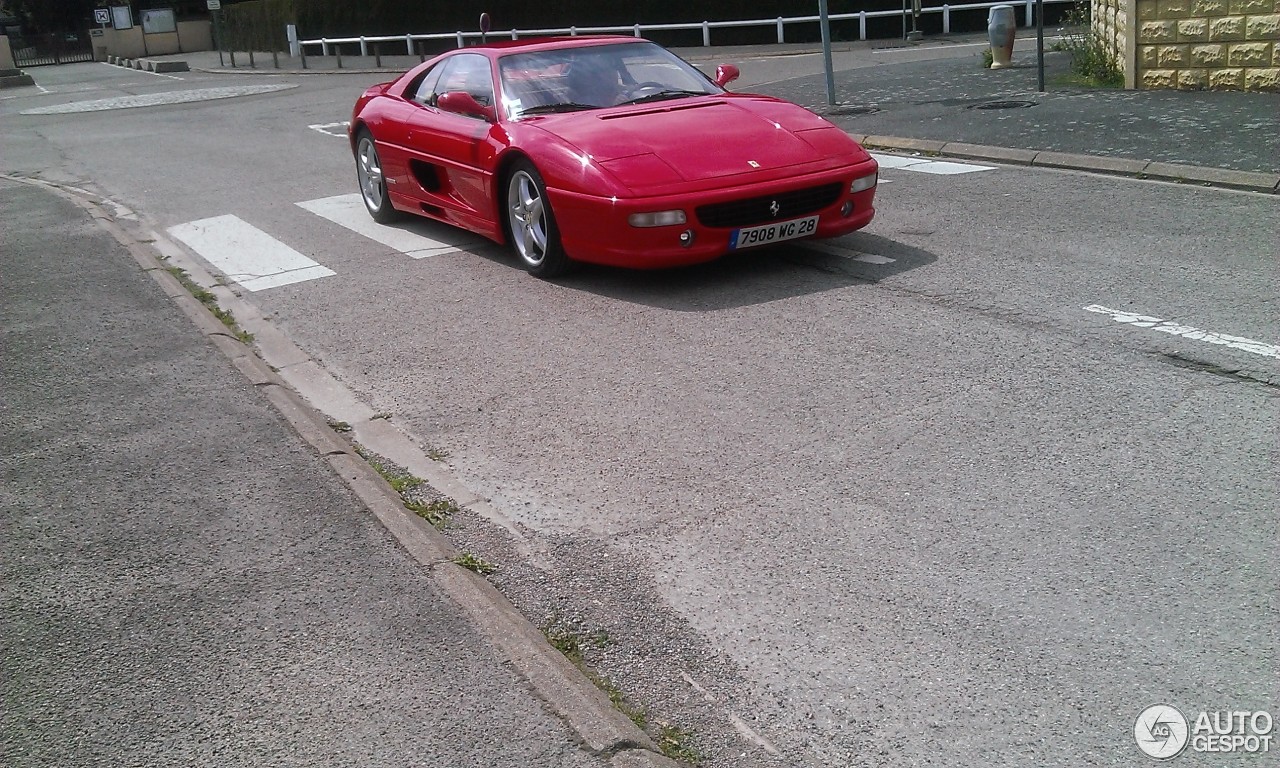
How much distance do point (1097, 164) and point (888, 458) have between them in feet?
21.0

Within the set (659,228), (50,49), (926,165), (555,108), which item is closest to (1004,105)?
(926,165)

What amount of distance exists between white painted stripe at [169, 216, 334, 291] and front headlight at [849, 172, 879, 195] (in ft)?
11.7

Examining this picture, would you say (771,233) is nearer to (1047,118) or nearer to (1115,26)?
(1047,118)

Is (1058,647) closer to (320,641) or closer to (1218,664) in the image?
(1218,664)

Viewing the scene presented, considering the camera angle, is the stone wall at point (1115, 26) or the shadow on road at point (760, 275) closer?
the shadow on road at point (760, 275)

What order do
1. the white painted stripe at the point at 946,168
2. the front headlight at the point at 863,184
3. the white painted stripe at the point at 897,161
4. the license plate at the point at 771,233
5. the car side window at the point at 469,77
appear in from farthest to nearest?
the white painted stripe at the point at 897,161 → the white painted stripe at the point at 946,168 → the car side window at the point at 469,77 → the front headlight at the point at 863,184 → the license plate at the point at 771,233

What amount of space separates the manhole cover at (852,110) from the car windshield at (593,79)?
6108 mm

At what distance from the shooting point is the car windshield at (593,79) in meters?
8.11

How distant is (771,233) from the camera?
7.13 meters

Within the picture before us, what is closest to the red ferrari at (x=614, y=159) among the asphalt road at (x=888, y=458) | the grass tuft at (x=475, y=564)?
the asphalt road at (x=888, y=458)

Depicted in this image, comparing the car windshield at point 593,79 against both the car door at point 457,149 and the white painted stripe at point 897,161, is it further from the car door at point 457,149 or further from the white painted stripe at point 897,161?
the white painted stripe at point 897,161

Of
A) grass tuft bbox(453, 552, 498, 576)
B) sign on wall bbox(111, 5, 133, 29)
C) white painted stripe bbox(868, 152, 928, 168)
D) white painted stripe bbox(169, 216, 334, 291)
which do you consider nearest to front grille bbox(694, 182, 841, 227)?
white painted stripe bbox(169, 216, 334, 291)

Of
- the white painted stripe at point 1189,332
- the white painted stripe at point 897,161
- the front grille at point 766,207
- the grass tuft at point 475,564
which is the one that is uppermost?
the front grille at point 766,207

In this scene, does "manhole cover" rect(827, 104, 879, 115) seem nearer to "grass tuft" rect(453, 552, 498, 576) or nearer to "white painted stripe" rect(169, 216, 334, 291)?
"white painted stripe" rect(169, 216, 334, 291)
